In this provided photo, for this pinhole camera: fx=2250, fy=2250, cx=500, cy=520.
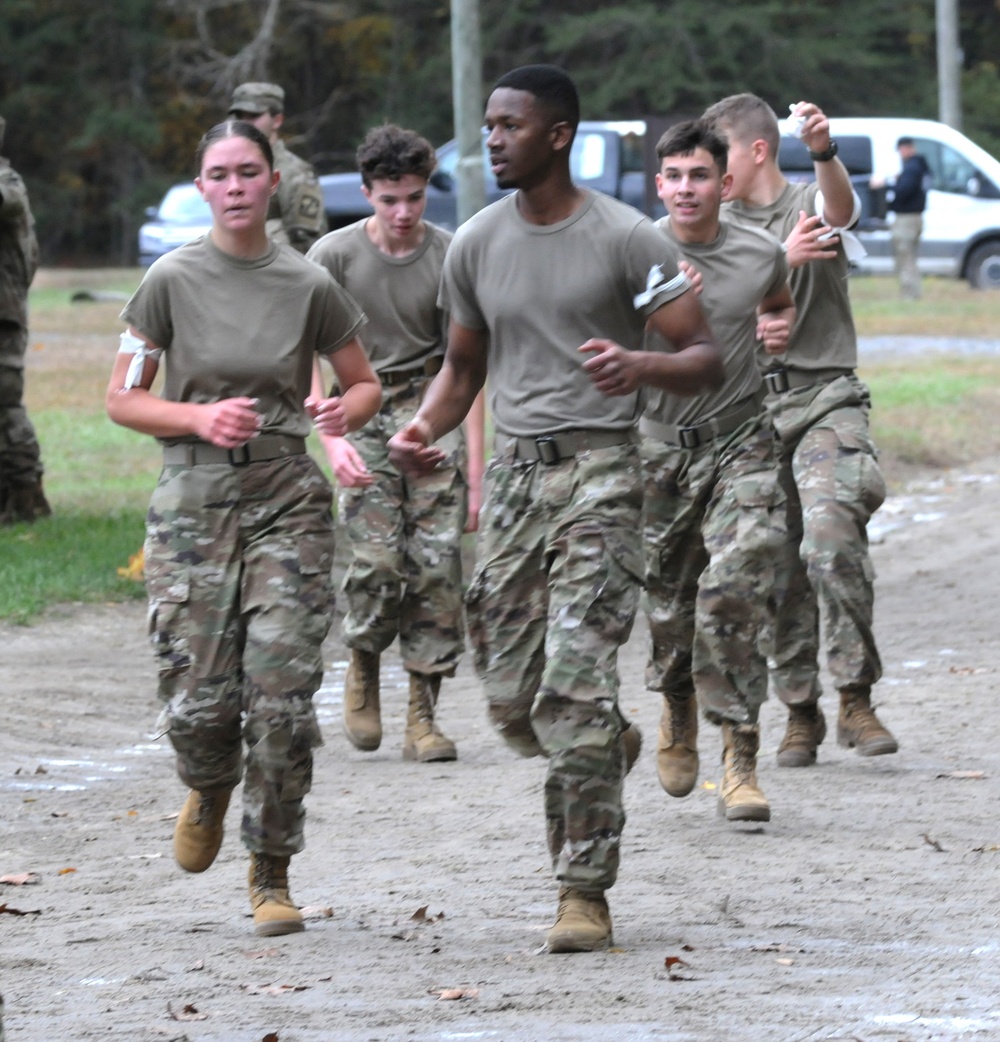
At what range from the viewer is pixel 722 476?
7000mm

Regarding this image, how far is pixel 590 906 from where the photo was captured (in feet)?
18.1

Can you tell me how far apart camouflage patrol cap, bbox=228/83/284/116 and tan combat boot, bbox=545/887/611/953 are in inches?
212

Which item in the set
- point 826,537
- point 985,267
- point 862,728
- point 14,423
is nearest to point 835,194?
point 826,537

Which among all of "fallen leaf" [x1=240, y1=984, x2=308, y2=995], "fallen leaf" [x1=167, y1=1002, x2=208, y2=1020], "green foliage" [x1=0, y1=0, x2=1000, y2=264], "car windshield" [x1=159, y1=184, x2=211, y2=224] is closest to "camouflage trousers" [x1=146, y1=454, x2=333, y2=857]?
"fallen leaf" [x1=240, y1=984, x2=308, y2=995]

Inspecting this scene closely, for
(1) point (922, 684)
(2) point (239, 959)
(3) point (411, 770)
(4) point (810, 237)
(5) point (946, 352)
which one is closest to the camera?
(2) point (239, 959)

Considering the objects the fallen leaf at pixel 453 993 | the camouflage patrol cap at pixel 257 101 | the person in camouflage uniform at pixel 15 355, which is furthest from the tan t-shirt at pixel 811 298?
the person in camouflage uniform at pixel 15 355

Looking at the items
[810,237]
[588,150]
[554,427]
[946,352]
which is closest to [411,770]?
[810,237]

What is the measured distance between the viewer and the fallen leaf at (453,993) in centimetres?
504

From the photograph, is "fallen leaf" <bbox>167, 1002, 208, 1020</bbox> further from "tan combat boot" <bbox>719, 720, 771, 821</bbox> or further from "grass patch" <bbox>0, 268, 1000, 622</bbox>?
"grass patch" <bbox>0, 268, 1000, 622</bbox>

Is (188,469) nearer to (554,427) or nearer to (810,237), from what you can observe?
(554,427)

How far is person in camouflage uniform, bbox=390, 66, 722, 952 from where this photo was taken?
5527mm

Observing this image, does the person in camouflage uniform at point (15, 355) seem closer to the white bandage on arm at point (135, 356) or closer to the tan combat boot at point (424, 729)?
the tan combat boot at point (424, 729)

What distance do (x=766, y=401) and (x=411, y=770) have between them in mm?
1905

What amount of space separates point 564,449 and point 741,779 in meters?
1.78
